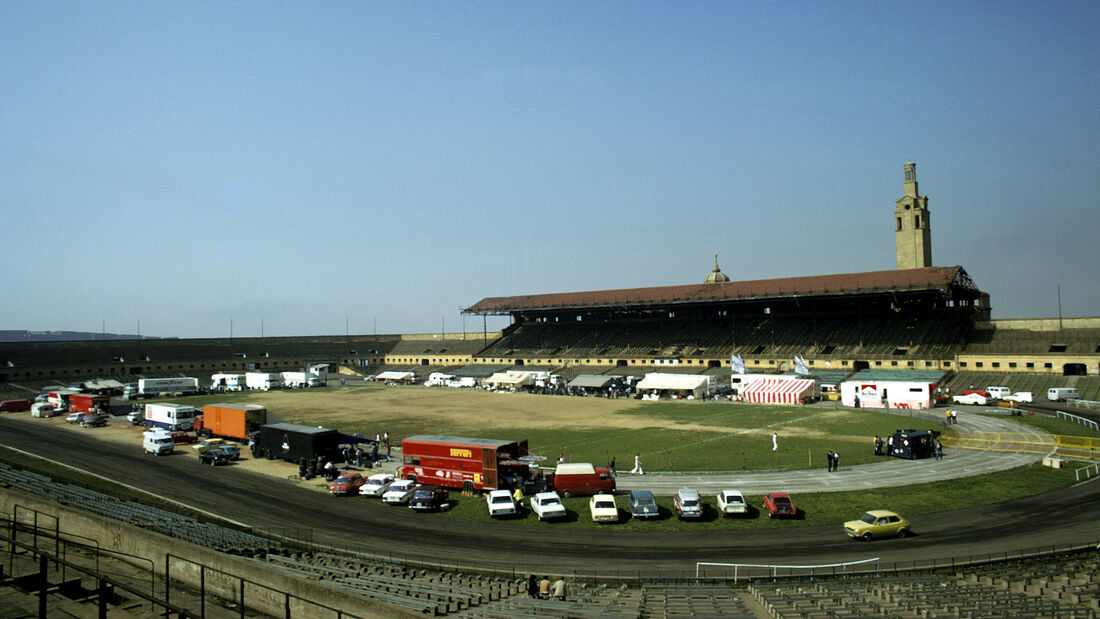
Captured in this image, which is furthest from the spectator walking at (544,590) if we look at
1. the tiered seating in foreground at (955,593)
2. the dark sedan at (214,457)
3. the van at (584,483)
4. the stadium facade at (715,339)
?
the stadium facade at (715,339)

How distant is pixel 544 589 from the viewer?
19.8m

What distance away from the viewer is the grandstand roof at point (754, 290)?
8606cm

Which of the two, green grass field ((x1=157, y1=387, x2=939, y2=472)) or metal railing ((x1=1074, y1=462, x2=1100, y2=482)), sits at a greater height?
metal railing ((x1=1074, y1=462, x2=1100, y2=482))

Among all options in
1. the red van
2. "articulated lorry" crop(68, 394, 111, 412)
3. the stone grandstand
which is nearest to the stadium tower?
the stone grandstand

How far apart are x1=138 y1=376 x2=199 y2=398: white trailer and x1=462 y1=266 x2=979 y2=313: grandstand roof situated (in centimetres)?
5071

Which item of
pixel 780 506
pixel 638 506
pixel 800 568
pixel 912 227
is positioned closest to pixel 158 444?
pixel 638 506

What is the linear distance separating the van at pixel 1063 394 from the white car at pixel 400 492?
65426 millimetres

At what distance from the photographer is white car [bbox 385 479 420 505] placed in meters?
33.7

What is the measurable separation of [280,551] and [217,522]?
25.7ft

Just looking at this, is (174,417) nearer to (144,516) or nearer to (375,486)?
(375,486)

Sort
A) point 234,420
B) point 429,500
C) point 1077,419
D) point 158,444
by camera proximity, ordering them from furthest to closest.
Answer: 1. point 1077,419
2. point 234,420
3. point 158,444
4. point 429,500

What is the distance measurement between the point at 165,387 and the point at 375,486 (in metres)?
73.4

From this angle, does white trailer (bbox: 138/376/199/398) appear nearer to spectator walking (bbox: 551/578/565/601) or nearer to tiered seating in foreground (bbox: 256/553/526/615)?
tiered seating in foreground (bbox: 256/553/526/615)

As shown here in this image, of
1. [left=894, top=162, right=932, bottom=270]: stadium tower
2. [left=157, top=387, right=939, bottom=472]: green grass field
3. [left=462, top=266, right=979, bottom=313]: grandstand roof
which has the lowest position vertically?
[left=157, top=387, right=939, bottom=472]: green grass field
